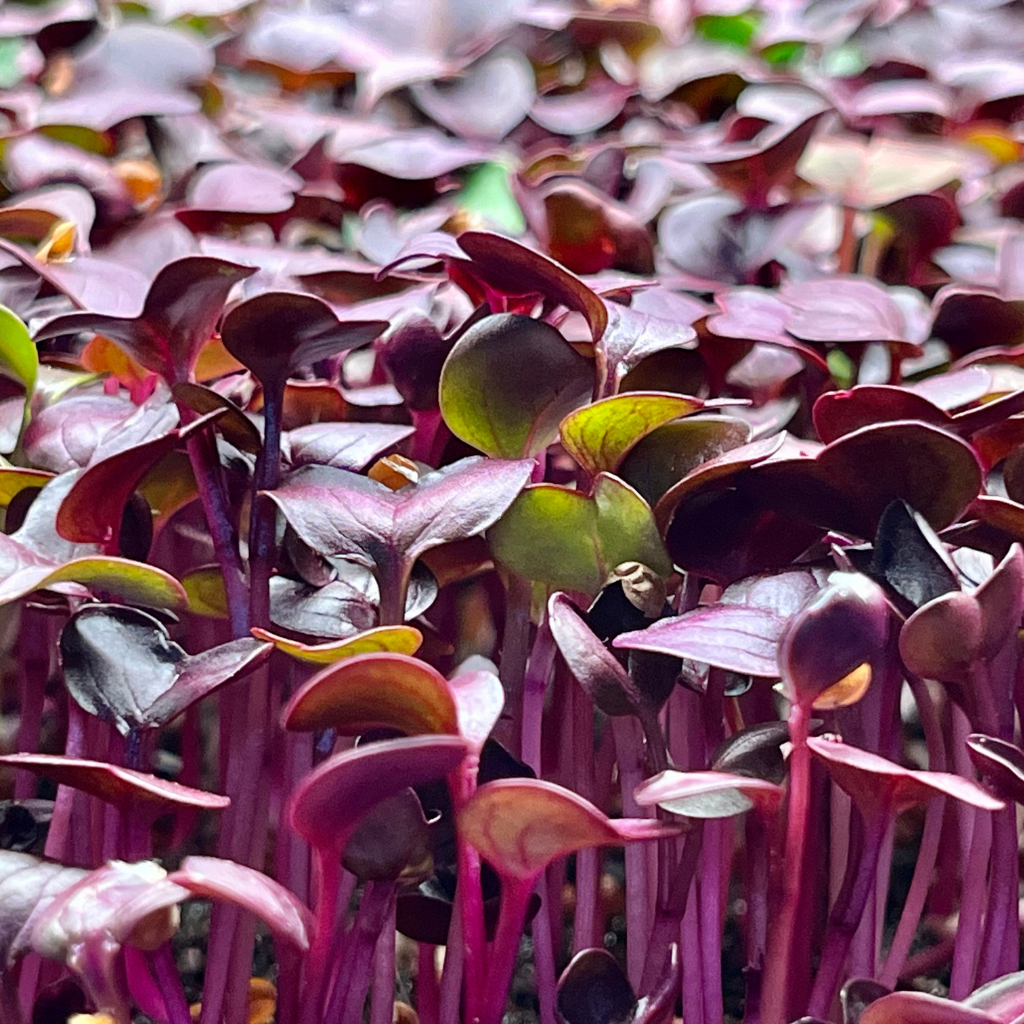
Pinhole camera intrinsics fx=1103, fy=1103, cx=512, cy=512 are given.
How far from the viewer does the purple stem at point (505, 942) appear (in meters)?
0.41

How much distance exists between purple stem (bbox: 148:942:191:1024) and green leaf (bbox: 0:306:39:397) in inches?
10.5

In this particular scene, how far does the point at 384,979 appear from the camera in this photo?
489 mm

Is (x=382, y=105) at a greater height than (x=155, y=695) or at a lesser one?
greater

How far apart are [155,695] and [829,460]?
0.27m

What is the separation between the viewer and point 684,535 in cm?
45

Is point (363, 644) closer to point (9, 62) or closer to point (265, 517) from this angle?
point (265, 517)

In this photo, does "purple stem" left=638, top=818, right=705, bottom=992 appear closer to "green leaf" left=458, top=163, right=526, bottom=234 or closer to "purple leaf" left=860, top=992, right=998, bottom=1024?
"purple leaf" left=860, top=992, right=998, bottom=1024

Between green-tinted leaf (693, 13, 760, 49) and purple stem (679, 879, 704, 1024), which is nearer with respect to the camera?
purple stem (679, 879, 704, 1024)

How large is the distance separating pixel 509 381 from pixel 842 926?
0.88 feet

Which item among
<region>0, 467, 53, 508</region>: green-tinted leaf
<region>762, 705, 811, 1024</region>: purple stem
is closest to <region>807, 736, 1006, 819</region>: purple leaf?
<region>762, 705, 811, 1024</region>: purple stem

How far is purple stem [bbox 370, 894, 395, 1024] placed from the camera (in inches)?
19.2

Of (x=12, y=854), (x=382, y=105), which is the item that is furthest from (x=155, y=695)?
(x=382, y=105)

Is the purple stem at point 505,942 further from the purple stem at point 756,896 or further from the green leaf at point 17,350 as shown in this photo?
the green leaf at point 17,350

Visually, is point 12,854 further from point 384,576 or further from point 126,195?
point 126,195
